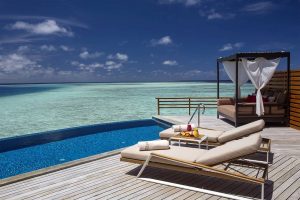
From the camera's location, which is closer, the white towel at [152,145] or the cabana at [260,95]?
the white towel at [152,145]

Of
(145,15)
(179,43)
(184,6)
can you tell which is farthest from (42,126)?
(179,43)

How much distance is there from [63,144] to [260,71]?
6553 millimetres

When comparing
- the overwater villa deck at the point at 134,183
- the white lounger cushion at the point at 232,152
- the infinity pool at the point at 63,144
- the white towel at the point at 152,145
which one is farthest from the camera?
the infinity pool at the point at 63,144

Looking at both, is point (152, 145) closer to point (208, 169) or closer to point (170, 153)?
point (170, 153)

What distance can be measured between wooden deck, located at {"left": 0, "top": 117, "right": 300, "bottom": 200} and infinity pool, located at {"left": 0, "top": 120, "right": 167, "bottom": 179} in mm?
2642

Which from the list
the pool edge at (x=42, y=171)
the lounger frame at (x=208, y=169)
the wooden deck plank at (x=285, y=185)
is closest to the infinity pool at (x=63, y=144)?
the pool edge at (x=42, y=171)

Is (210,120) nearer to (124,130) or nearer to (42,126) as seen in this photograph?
(124,130)

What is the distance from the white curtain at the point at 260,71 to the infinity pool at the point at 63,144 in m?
3.66

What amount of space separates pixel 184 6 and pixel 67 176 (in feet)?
151

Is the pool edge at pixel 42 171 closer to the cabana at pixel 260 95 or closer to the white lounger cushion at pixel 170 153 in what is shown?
the white lounger cushion at pixel 170 153

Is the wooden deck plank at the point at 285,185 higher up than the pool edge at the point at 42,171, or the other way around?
the pool edge at the point at 42,171

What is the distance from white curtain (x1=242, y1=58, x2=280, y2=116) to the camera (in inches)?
359

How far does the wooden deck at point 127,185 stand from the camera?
4152 mm

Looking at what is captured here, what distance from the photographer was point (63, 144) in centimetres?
954
